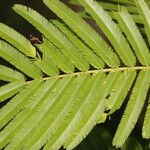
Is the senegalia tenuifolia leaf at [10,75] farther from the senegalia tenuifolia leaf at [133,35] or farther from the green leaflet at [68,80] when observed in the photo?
the senegalia tenuifolia leaf at [133,35]

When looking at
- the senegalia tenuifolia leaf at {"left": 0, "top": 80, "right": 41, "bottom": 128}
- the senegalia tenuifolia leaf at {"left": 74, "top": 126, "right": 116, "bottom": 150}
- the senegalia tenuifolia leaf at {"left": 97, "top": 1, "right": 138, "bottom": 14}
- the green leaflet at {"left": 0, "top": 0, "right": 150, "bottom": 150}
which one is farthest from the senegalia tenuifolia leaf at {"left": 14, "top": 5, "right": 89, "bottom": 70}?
the senegalia tenuifolia leaf at {"left": 74, "top": 126, "right": 116, "bottom": 150}

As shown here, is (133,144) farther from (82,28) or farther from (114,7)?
(82,28)

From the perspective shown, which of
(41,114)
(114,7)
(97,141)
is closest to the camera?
(41,114)

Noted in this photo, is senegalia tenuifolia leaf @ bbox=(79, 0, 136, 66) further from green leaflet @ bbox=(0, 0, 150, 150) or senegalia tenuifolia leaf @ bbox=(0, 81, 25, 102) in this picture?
senegalia tenuifolia leaf @ bbox=(0, 81, 25, 102)


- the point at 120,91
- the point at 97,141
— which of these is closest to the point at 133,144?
the point at 97,141

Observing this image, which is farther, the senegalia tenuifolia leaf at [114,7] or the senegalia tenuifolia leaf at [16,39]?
the senegalia tenuifolia leaf at [114,7]

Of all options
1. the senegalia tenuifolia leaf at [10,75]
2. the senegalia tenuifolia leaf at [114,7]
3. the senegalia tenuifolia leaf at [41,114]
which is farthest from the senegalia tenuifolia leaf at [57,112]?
the senegalia tenuifolia leaf at [114,7]

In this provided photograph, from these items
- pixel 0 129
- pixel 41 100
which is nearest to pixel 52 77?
pixel 41 100
